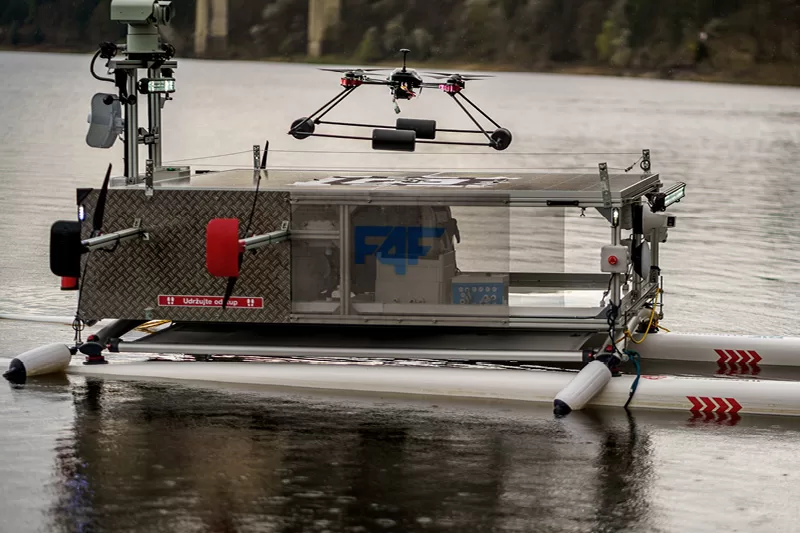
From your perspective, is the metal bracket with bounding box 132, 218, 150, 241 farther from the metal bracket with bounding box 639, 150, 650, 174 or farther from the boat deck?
the metal bracket with bounding box 639, 150, 650, 174

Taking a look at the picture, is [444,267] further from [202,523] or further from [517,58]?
[517,58]

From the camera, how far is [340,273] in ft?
38.8

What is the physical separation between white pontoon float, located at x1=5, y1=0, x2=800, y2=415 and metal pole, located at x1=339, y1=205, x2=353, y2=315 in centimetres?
2

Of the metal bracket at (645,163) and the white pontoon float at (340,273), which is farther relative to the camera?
the metal bracket at (645,163)

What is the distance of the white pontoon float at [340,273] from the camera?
38.1 ft

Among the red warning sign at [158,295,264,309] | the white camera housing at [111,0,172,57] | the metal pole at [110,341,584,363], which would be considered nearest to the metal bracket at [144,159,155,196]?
the red warning sign at [158,295,264,309]

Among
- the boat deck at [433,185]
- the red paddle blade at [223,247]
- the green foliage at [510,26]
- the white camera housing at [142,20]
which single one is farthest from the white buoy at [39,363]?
the green foliage at [510,26]

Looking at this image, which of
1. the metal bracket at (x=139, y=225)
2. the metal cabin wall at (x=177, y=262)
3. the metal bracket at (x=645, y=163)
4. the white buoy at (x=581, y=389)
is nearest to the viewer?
the white buoy at (x=581, y=389)

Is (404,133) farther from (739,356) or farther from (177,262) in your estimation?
(739,356)

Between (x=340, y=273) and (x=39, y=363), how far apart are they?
106 inches

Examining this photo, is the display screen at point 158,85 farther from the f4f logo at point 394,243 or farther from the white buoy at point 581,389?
the white buoy at point 581,389

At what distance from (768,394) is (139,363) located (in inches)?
210

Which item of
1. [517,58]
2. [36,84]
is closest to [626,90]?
[517,58]

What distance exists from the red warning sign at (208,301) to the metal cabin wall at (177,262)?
27 millimetres
